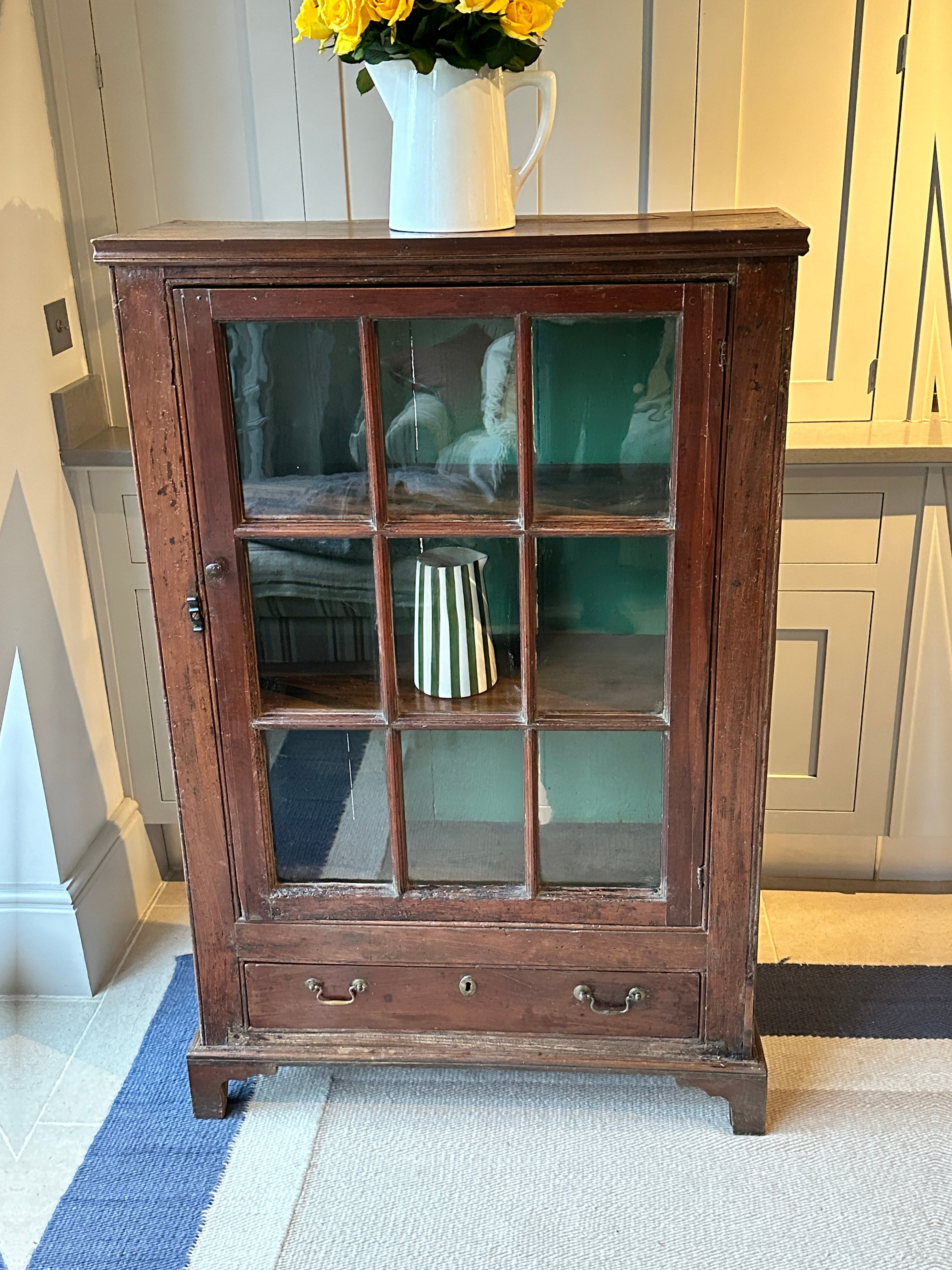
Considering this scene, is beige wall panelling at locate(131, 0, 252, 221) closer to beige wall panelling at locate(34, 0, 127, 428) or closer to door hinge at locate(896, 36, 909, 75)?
beige wall panelling at locate(34, 0, 127, 428)

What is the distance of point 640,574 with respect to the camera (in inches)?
56.0

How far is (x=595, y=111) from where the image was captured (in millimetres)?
1827

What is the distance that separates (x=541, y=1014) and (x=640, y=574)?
66cm

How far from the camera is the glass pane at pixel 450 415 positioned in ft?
4.40

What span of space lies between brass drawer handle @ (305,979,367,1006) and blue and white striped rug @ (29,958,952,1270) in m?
0.19

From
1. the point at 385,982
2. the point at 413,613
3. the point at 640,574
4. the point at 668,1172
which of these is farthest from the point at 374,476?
the point at 668,1172

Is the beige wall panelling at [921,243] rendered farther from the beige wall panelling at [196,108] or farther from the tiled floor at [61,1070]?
the tiled floor at [61,1070]

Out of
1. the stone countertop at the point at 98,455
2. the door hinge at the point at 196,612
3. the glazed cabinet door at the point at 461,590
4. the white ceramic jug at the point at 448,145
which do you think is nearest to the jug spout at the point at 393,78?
the white ceramic jug at the point at 448,145

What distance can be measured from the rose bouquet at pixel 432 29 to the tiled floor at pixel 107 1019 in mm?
1523

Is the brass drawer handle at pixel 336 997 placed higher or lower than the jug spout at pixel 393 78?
lower

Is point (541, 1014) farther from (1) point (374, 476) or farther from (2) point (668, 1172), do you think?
→ (1) point (374, 476)

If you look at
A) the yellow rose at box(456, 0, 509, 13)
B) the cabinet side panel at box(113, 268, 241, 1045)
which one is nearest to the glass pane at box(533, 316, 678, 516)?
the yellow rose at box(456, 0, 509, 13)

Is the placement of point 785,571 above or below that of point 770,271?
below

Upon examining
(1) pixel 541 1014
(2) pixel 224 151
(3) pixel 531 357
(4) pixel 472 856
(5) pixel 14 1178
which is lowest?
(5) pixel 14 1178
